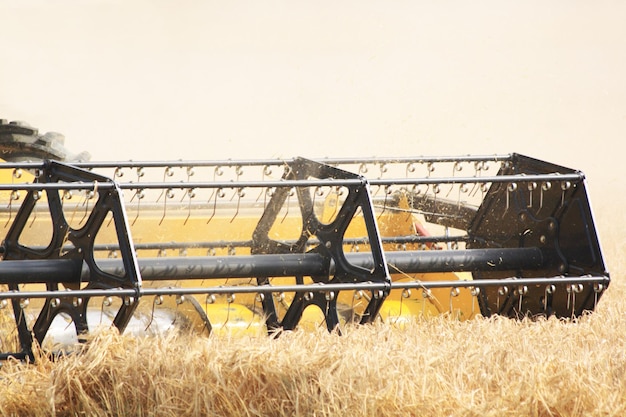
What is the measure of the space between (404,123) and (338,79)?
6972 mm

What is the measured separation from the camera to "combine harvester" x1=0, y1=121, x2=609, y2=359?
3.87m

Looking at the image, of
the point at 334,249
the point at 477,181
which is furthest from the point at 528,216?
the point at 334,249

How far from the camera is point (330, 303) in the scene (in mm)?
4109

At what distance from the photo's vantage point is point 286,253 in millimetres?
4871

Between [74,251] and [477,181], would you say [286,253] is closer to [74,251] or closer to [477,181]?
[477,181]

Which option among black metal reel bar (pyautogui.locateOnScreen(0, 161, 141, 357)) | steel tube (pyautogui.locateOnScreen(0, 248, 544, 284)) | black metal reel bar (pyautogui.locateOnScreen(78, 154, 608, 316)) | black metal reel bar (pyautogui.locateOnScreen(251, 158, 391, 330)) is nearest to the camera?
black metal reel bar (pyautogui.locateOnScreen(0, 161, 141, 357))

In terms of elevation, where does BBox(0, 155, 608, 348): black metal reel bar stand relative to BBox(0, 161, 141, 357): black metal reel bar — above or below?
above

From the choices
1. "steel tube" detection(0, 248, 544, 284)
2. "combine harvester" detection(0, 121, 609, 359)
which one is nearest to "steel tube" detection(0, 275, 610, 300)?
"combine harvester" detection(0, 121, 609, 359)

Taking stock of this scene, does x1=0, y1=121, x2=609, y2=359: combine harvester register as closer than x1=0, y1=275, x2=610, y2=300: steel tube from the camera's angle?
No

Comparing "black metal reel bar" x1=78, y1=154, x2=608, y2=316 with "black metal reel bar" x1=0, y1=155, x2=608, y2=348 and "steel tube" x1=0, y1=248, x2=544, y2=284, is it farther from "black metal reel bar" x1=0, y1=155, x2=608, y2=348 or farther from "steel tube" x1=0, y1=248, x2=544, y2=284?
"steel tube" x1=0, y1=248, x2=544, y2=284

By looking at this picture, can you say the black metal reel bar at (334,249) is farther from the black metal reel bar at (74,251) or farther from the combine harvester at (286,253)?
the black metal reel bar at (74,251)

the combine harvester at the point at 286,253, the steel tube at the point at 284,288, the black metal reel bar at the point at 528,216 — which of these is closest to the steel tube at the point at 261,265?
the combine harvester at the point at 286,253

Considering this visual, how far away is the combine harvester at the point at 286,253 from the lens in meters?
3.87

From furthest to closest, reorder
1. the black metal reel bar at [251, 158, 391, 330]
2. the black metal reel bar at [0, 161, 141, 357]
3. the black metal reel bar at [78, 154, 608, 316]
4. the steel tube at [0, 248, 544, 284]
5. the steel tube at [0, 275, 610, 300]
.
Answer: the black metal reel bar at [78, 154, 608, 316] < the black metal reel bar at [251, 158, 391, 330] < the steel tube at [0, 248, 544, 284] < the black metal reel bar at [0, 161, 141, 357] < the steel tube at [0, 275, 610, 300]
